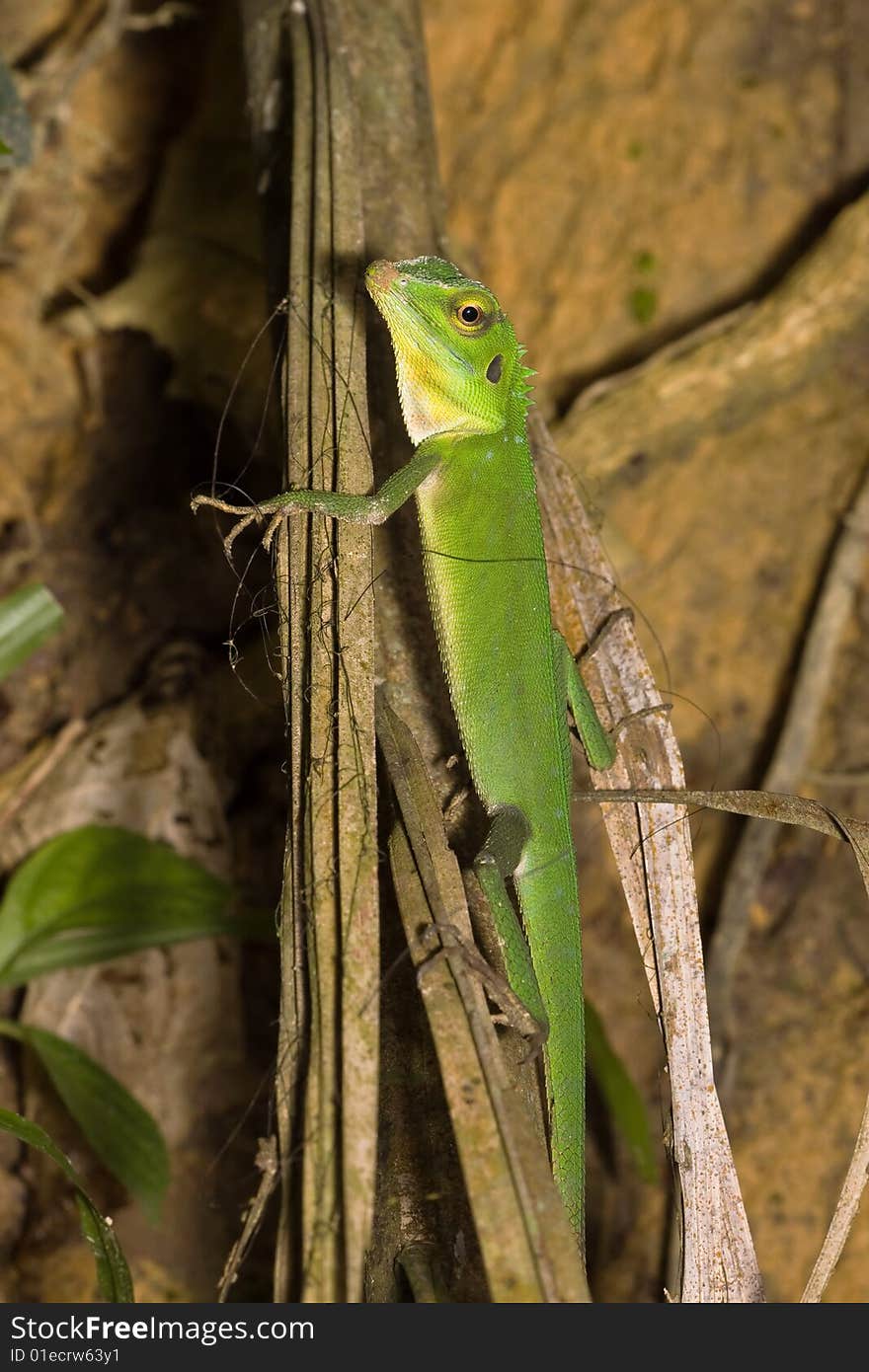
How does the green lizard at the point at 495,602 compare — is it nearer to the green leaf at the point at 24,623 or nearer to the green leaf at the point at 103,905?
the green leaf at the point at 24,623

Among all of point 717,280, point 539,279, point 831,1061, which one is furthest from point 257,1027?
point 717,280

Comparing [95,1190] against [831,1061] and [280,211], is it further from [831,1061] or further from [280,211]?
[280,211]

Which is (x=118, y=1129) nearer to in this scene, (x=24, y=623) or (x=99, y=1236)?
(x=99, y=1236)

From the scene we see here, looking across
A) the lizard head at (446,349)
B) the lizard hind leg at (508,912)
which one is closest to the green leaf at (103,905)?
the lizard hind leg at (508,912)

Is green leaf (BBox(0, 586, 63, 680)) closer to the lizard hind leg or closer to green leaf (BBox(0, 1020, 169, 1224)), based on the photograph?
green leaf (BBox(0, 1020, 169, 1224))

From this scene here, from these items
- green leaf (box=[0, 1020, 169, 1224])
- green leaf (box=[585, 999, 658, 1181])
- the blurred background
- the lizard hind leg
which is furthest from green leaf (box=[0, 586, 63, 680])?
green leaf (box=[585, 999, 658, 1181])
